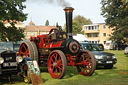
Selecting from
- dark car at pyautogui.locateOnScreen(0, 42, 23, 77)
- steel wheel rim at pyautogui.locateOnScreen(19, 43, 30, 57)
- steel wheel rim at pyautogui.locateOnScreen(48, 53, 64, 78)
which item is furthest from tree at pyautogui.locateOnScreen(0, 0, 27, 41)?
dark car at pyautogui.locateOnScreen(0, 42, 23, 77)

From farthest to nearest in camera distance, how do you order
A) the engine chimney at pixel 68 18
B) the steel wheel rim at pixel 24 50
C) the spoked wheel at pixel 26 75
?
the steel wheel rim at pixel 24 50, the engine chimney at pixel 68 18, the spoked wheel at pixel 26 75

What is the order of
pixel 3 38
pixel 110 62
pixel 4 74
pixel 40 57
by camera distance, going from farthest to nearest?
pixel 3 38 → pixel 110 62 → pixel 40 57 → pixel 4 74

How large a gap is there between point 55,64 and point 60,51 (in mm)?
663

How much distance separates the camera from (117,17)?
44000 millimetres

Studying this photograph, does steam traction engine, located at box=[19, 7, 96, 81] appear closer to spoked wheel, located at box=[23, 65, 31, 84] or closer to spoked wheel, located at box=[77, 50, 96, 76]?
spoked wheel, located at box=[77, 50, 96, 76]

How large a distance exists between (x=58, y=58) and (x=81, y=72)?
1436 mm

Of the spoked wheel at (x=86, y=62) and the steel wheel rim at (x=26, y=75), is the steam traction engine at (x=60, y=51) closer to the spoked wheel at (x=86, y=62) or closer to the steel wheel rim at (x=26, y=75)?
the spoked wheel at (x=86, y=62)

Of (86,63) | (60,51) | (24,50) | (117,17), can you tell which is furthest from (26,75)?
(117,17)

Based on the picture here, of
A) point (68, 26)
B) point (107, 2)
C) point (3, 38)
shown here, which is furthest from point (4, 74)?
point (107, 2)

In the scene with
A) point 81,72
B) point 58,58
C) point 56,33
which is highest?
point 56,33

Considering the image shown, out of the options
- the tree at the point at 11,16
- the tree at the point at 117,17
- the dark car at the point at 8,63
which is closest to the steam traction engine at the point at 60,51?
the dark car at the point at 8,63

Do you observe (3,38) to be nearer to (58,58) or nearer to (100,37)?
(58,58)

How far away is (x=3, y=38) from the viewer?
78.0 ft

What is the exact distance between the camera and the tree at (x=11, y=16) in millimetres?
22617
